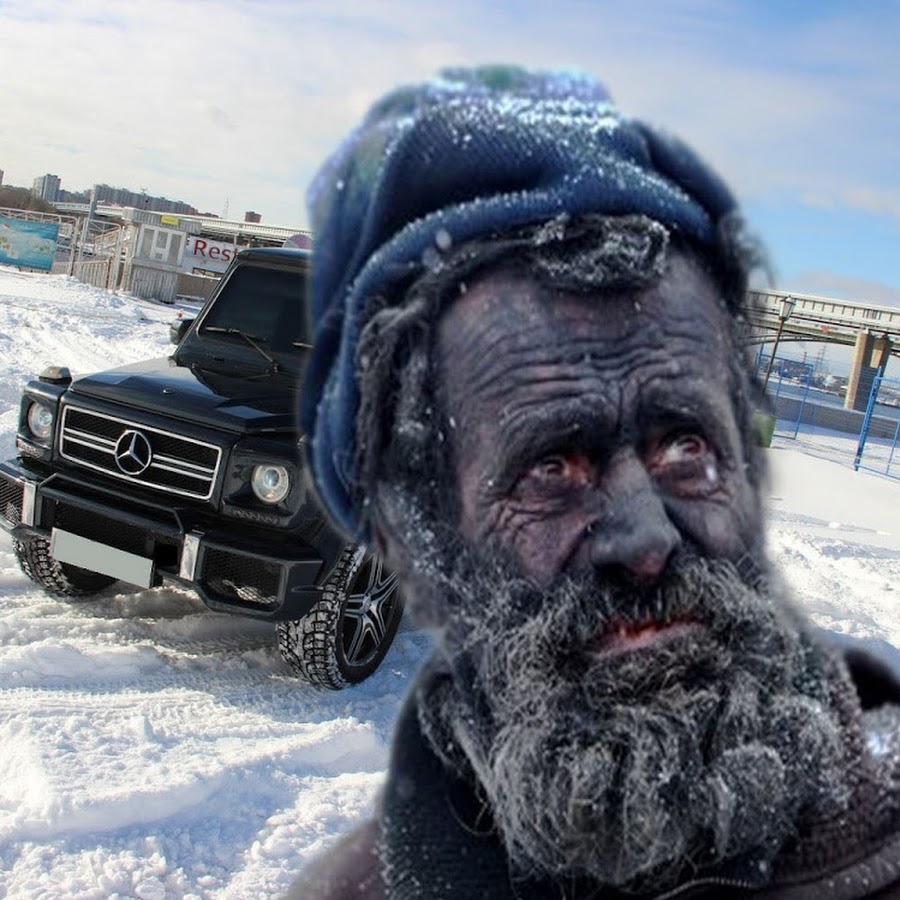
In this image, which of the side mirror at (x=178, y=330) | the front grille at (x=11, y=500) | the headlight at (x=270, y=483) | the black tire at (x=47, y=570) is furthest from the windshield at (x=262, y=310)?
the black tire at (x=47, y=570)

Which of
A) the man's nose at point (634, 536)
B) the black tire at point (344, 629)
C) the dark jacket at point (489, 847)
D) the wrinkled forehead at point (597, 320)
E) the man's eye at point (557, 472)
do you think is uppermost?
the wrinkled forehead at point (597, 320)

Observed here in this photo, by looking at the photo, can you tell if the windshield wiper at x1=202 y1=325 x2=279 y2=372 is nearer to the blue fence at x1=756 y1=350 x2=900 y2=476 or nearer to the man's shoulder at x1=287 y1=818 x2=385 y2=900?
the man's shoulder at x1=287 y1=818 x2=385 y2=900

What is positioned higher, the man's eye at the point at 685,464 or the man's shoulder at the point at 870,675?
the man's eye at the point at 685,464

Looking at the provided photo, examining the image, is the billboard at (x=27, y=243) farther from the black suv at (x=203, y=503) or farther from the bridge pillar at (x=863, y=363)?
the black suv at (x=203, y=503)

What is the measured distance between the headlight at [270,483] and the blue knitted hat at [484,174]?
349 cm

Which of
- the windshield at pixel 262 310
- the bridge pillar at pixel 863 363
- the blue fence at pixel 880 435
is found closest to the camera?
the windshield at pixel 262 310

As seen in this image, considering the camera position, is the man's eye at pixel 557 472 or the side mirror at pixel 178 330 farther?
the side mirror at pixel 178 330

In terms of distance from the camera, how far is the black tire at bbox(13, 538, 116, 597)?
548 cm

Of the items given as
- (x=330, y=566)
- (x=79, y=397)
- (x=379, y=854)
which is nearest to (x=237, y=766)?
(x=330, y=566)

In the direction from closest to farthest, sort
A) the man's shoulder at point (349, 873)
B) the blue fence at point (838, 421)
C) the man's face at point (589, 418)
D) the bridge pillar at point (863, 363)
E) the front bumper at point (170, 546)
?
the man's face at point (589, 418) → the man's shoulder at point (349, 873) → the front bumper at point (170, 546) → the blue fence at point (838, 421) → the bridge pillar at point (863, 363)

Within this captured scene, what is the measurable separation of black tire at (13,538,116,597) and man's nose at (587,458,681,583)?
4.88m

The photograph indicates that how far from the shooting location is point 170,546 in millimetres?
4875

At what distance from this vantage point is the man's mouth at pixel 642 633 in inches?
40.9

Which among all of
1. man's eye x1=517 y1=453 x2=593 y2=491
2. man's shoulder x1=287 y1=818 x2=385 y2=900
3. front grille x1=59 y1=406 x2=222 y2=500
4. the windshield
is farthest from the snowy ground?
the windshield
